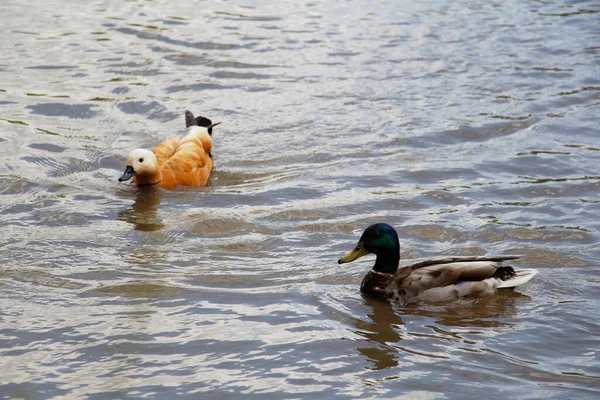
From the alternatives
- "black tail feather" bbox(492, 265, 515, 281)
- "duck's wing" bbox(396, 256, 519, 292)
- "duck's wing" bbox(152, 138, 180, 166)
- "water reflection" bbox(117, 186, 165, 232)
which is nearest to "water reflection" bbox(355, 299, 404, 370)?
"duck's wing" bbox(396, 256, 519, 292)

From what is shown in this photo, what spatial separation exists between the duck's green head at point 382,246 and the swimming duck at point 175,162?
382 cm

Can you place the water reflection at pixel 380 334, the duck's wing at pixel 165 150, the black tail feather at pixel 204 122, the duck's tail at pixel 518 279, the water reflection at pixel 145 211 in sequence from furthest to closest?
the black tail feather at pixel 204 122, the duck's wing at pixel 165 150, the water reflection at pixel 145 211, the duck's tail at pixel 518 279, the water reflection at pixel 380 334

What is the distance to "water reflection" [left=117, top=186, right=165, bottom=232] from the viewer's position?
10.2 m

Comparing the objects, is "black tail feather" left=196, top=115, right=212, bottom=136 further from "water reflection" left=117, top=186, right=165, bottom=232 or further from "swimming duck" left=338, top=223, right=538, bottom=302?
"swimming duck" left=338, top=223, right=538, bottom=302

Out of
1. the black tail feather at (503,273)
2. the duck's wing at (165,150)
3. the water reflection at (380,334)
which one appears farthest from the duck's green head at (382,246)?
the duck's wing at (165,150)

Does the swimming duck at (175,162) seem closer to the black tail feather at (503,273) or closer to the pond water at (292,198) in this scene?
the pond water at (292,198)

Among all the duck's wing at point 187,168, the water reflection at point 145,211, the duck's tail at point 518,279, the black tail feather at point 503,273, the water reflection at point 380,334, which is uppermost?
the duck's wing at point 187,168

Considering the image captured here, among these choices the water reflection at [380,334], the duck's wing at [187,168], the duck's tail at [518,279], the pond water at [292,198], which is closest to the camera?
the pond water at [292,198]

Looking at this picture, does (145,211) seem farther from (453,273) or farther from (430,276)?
(453,273)

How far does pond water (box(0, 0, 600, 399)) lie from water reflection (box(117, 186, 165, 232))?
5cm

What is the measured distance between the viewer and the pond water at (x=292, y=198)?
273 inches

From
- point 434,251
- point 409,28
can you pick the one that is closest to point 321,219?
point 434,251

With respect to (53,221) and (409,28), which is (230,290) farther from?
(409,28)

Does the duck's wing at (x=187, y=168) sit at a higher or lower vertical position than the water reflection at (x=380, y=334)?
higher
